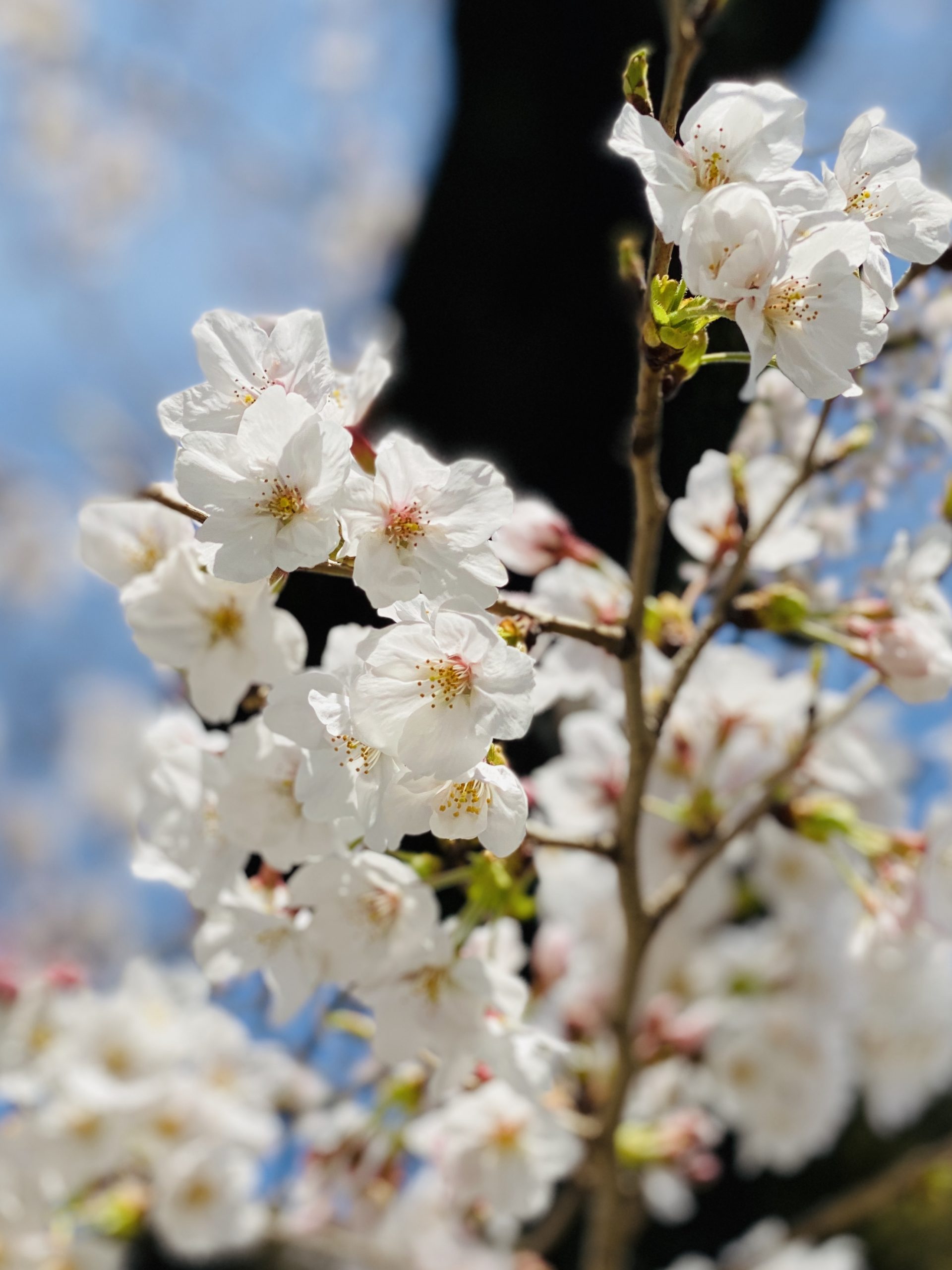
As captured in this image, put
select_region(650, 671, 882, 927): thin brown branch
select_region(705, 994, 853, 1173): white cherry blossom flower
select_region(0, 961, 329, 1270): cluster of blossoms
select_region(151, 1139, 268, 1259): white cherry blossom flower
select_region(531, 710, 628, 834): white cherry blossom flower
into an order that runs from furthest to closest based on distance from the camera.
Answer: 1. select_region(705, 994, 853, 1173): white cherry blossom flower
2. select_region(151, 1139, 268, 1259): white cherry blossom flower
3. select_region(0, 961, 329, 1270): cluster of blossoms
4. select_region(531, 710, 628, 834): white cherry blossom flower
5. select_region(650, 671, 882, 927): thin brown branch

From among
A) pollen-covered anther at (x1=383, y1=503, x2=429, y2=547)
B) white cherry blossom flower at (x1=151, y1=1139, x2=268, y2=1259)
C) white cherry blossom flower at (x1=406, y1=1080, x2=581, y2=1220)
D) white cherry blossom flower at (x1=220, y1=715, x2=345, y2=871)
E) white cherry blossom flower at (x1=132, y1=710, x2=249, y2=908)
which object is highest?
pollen-covered anther at (x1=383, y1=503, x2=429, y2=547)

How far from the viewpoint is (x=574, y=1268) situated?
69.1 inches

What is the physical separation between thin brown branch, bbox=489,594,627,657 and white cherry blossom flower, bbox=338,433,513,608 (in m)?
0.06

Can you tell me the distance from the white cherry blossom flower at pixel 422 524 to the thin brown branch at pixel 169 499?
115 mm

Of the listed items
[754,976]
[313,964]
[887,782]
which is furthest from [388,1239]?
[313,964]

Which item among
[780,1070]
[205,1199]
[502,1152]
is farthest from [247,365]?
[780,1070]

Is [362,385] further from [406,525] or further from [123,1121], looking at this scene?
[123,1121]

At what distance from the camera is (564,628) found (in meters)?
0.57

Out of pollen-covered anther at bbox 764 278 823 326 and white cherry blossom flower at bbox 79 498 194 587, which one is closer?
pollen-covered anther at bbox 764 278 823 326

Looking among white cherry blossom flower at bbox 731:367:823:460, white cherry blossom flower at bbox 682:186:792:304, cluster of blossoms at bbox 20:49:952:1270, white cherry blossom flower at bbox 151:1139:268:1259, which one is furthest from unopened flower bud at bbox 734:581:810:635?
white cherry blossom flower at bbox 151:1139:268:1259

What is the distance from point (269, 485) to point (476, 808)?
0.61ft

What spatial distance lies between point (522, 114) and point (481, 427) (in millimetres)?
656

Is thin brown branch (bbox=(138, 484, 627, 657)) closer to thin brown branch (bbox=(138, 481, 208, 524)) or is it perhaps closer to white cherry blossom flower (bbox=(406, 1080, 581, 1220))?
thin brown branch (bbox=(138, 481, 208, 524))

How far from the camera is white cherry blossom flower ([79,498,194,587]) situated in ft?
2.10
